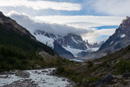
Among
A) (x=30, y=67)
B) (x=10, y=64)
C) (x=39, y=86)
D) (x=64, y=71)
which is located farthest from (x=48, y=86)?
(x=30, y=67)

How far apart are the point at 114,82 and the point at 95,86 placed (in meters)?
4.14

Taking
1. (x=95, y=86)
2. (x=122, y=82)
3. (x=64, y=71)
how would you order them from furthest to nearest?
(x=64, y=71) < (x=95, y=86) < (x=122, y=82)

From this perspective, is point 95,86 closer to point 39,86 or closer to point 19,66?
point 39,86

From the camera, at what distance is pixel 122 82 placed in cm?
3516

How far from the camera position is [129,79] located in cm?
3681

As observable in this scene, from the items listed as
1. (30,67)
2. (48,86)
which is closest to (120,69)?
(48,86)

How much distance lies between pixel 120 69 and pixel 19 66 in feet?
245

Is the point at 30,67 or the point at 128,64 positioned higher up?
the point at 30,67

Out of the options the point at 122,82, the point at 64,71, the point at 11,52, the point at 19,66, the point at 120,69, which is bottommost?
the point at 122,82

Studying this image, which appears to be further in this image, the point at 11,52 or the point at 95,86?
the point at 11,52

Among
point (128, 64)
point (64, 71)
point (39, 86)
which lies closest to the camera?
point (128, 64)

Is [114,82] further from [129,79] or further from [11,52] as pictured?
[11,52]

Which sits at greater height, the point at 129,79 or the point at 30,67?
the point at 30,67

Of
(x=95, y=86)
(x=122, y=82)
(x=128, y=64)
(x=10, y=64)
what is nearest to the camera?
(x=122, y=82)
